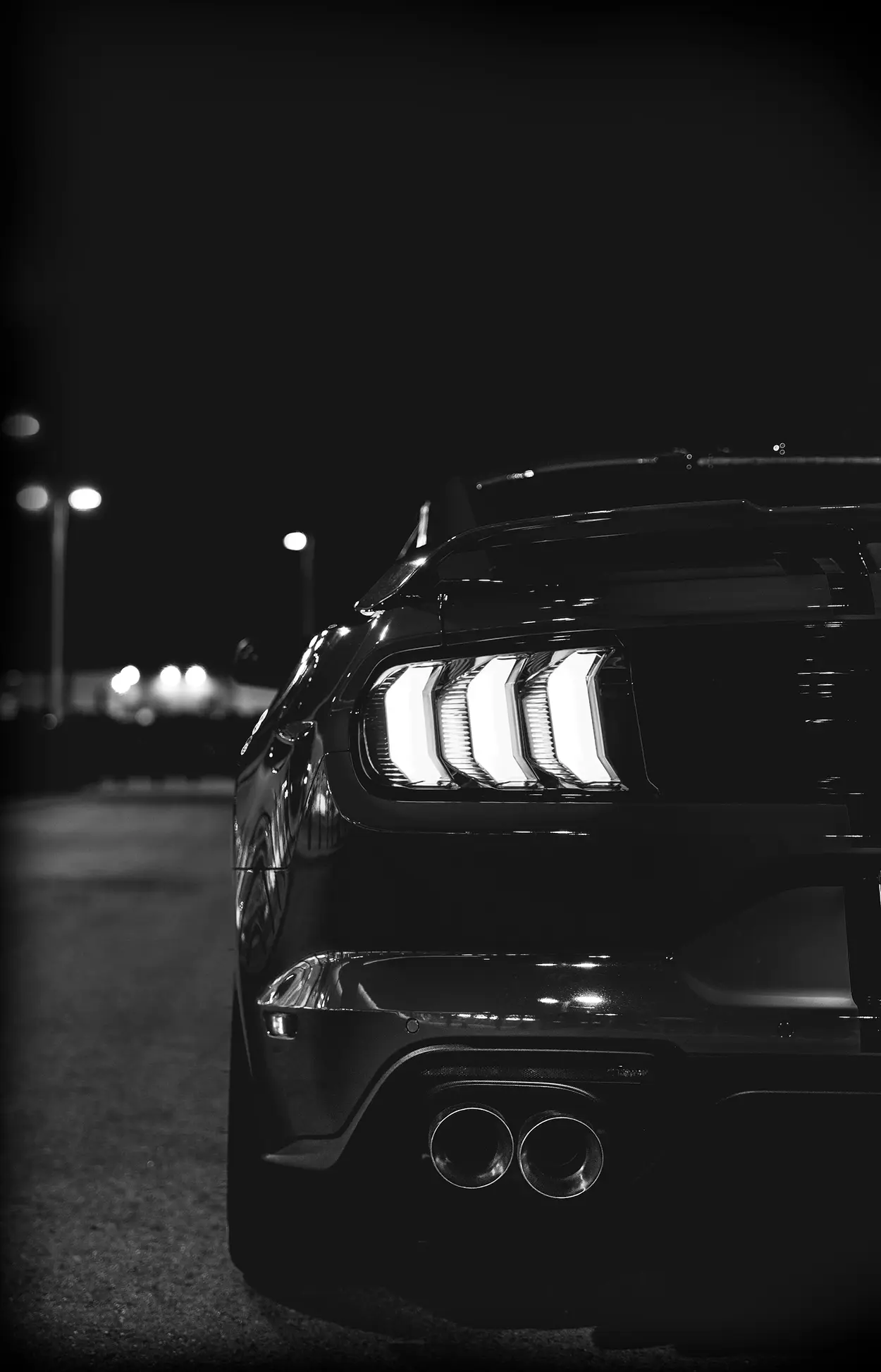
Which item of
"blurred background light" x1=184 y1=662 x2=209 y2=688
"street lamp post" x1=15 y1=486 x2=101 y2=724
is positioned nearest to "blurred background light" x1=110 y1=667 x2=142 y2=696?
"blurred background light" x1=184 y1=662 x2=209 y2=688

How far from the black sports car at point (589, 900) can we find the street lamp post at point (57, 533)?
33306 mm

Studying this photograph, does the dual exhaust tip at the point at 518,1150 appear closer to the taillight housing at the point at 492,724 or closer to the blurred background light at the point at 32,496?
the taillight housing at the point at 492,724

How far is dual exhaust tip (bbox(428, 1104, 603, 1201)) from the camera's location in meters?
2.35

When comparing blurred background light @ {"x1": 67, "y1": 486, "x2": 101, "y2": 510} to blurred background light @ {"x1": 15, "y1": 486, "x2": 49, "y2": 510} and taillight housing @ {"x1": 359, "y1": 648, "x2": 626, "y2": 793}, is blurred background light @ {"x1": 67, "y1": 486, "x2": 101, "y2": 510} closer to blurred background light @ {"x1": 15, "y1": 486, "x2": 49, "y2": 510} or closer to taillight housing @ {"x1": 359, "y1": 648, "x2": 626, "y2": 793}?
blurred background light @ {"x1": 15, "y1": 486, "x2": 49, "y2": 510}

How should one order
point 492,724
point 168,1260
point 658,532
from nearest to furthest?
point 492,724 < point 658,532 < point 168,1260

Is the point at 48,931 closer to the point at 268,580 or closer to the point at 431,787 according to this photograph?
the point at 431,787

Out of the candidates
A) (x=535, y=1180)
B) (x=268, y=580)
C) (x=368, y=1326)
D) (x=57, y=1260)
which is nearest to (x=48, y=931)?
(x=57, y=1260)

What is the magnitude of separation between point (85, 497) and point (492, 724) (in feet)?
111

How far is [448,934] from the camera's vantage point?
237 centimetres

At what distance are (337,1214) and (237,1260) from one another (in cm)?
30

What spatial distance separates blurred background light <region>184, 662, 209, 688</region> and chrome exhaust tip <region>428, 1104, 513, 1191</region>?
2753 inches

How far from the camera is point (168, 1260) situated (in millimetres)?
3154

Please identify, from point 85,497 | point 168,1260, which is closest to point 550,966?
point 168,1260

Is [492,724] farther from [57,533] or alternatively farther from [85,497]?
[57,533]
